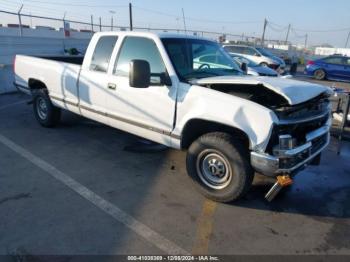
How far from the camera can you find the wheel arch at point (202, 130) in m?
3.79

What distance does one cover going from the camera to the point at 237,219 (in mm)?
3660

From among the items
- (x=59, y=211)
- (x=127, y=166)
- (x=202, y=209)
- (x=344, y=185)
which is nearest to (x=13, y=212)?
(x=59, y=211)

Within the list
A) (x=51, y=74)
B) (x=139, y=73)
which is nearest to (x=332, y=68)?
(x=51, y=74)

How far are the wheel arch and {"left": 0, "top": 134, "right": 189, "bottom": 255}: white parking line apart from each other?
119cm

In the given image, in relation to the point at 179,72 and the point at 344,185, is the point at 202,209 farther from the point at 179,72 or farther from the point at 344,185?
the point at 344,185

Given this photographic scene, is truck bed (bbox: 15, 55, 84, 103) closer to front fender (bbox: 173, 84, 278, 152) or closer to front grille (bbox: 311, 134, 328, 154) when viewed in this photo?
front fender (bbox: 173, 84, 278, 152)

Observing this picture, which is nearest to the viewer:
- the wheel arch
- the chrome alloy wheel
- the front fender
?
the front fender

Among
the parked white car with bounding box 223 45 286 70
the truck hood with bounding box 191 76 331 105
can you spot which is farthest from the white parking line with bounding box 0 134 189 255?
the parked white car with bounding box 223 45 286 70

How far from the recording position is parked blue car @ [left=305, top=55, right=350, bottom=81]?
18.4 m

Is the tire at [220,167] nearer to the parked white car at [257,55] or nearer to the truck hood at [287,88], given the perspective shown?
the truck hood at [287,88]

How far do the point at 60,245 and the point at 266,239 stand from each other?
205 centimetres

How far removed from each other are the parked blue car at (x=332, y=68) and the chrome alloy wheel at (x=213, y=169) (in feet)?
56.8

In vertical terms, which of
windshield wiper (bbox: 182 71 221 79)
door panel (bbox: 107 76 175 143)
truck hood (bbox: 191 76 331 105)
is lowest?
door panel (bbox: 107 76 175 143)

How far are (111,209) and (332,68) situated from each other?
60.3 ft
